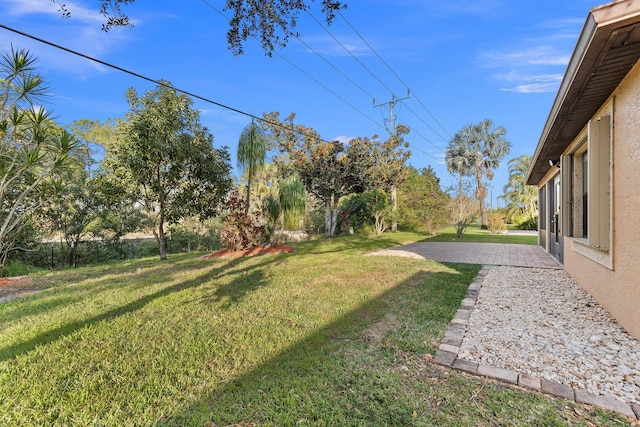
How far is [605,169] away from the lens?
4082 millimetres

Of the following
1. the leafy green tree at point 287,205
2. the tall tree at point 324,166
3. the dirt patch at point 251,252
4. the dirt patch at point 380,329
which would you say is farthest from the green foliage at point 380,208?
the dirt patch at point 380,329

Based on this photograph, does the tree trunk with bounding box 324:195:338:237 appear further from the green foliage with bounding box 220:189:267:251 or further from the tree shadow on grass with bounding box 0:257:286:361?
the tree shadow on grass with bounding box 0:257:286:361

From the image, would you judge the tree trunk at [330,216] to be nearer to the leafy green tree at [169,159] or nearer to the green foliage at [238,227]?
the green foliage at [238,227]

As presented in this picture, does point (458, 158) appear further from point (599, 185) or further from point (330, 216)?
point (599, 185)

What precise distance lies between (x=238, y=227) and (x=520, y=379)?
956cm

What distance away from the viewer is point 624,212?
3514 millimetres

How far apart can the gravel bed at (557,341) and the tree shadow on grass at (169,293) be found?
11.9 feet

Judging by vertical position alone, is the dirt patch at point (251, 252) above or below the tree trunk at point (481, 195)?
below

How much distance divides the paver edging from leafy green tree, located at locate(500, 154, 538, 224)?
93.6 ft

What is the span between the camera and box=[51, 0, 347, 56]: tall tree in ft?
13.8

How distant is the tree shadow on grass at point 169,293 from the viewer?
127 inches

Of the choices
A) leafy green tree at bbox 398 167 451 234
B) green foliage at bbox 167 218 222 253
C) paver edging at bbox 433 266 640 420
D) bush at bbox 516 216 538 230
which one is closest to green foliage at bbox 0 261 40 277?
green foliage at bbox 167 218 222 253

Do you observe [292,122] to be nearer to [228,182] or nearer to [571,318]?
[228,182]

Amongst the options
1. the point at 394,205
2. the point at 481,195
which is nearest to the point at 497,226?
the point at 394,205
